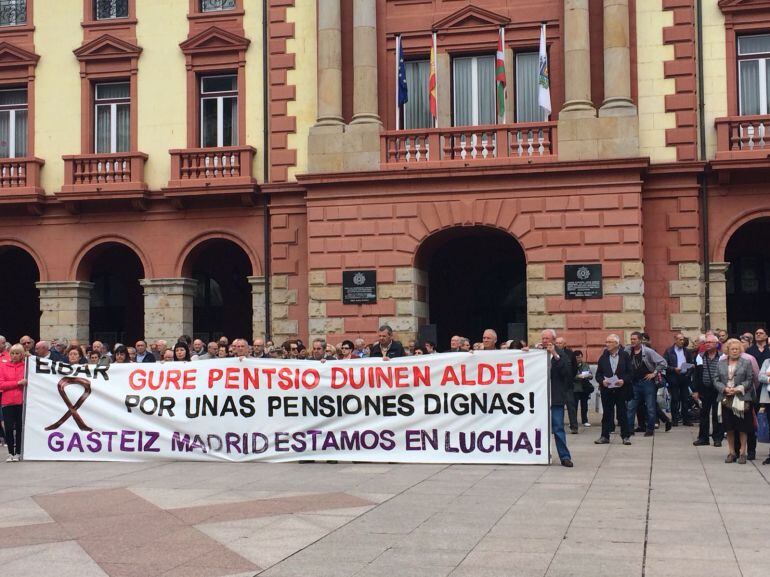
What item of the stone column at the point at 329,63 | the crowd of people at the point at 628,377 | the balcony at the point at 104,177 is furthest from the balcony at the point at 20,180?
the stone column at the point at 329,63

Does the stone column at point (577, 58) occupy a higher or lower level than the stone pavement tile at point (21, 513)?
higher

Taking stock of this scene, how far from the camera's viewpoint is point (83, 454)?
1683 centimetres

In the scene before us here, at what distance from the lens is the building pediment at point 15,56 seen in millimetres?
29406

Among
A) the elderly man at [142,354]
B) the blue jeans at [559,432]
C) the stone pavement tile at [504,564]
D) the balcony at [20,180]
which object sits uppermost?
the balcony at [20,180]

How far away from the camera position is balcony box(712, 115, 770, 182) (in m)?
24.6

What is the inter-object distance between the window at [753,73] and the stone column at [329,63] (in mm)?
9497

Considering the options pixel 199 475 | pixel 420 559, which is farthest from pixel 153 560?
pixel 199 475

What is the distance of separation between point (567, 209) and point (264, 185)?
25.0ft

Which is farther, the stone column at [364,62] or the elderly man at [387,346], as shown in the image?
the stone column at [364,62]

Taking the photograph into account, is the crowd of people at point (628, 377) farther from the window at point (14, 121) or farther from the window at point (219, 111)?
the window at point (14, 121)

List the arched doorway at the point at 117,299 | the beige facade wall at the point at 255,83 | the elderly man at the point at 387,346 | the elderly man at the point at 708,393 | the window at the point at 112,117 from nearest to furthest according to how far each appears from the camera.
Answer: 1. the elderly man at the point at 708,393
2. the elderly man at the point at 387,346
3. the beige facade wall at the point at 255,83
4. the window at the point at 112,117
5. the arched doorway at the point at 117,299

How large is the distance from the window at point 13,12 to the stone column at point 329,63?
892 centimetres

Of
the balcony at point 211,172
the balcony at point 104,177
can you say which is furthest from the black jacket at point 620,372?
the balcony at point 104,177

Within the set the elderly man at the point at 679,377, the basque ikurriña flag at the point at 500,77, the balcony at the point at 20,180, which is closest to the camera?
the elderly man at the point at 679,377
